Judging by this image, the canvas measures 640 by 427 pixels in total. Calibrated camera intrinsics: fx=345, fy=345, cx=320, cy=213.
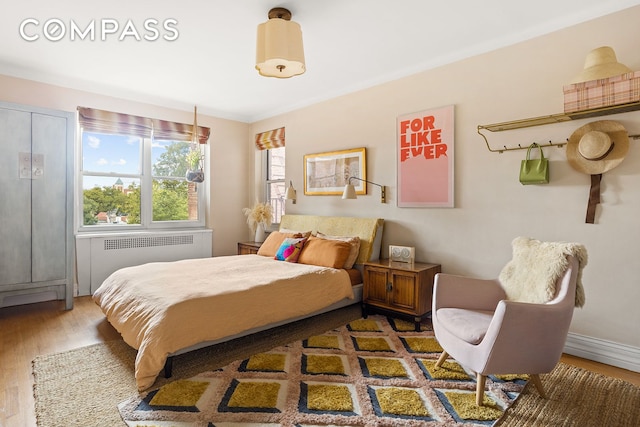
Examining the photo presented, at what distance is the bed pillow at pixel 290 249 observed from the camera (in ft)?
12.3

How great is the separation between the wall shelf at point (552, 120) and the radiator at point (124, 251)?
3.96 metres

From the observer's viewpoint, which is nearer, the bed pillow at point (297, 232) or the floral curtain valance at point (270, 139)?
the bed pillow at point (297, 232)

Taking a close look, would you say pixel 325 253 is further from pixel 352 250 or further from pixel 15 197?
pixel 15 197

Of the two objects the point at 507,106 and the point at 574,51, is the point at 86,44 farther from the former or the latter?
the point at 574,51

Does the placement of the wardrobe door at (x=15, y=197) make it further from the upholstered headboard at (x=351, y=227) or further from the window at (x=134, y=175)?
the upholstered headboard at (x=351, y=227)

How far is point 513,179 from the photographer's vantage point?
2.89 meters

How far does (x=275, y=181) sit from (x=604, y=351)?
4.27m

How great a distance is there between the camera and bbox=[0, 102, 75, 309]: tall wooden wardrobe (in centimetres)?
332

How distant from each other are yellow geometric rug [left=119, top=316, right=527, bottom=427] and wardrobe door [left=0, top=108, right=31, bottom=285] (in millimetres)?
2433

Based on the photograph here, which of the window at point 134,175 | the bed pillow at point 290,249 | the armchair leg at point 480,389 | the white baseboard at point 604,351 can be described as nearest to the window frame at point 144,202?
the window at point 134,175

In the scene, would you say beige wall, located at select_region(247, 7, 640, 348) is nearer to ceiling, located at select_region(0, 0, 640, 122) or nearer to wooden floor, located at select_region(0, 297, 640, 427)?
ceiling, located at select_region(0, 0, 640, 122)

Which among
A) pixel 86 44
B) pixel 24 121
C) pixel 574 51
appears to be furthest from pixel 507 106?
pixel 24 121

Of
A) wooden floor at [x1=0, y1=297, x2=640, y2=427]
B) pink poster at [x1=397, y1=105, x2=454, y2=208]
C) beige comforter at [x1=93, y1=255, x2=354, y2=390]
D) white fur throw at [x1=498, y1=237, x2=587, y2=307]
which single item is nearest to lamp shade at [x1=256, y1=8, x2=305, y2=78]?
pink poster at [x1=397, y1=105, x2=454, y2=208]

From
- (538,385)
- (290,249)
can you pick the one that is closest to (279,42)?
(290,249)
